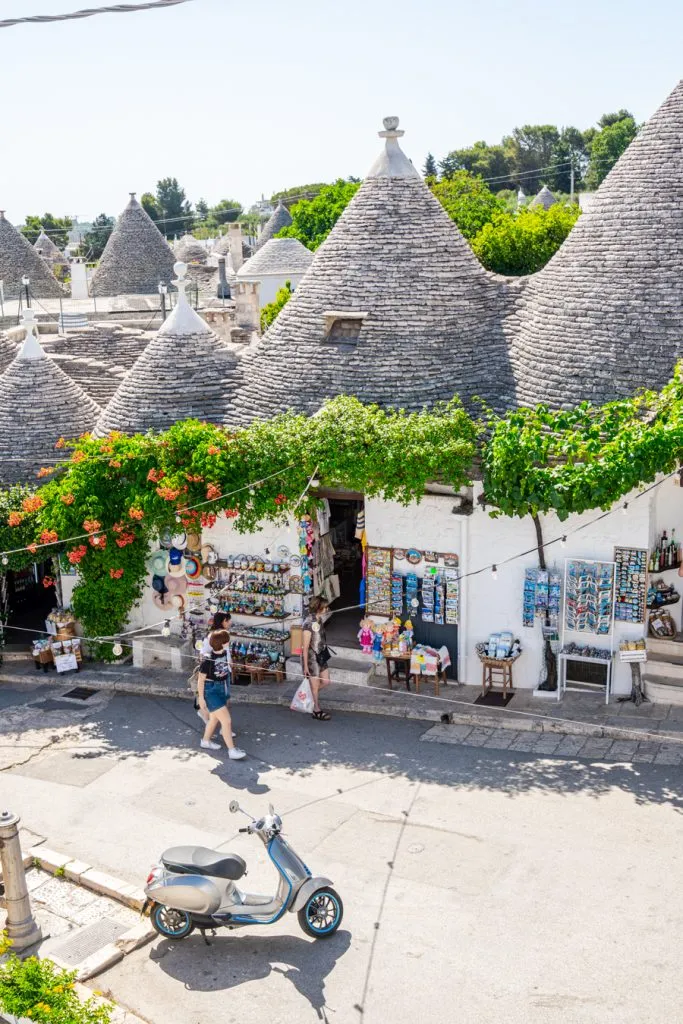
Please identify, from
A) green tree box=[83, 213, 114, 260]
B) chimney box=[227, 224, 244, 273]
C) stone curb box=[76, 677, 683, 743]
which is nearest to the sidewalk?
stone curb box=[76, 677, 683, 743]

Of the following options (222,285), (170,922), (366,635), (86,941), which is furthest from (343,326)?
(222,285)

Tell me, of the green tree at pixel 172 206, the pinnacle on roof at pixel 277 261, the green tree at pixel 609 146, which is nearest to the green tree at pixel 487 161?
the green tree at pixel 609 146

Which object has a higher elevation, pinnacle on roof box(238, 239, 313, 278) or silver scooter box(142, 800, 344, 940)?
pinnacle on roof box(238, 239, 313, 278)

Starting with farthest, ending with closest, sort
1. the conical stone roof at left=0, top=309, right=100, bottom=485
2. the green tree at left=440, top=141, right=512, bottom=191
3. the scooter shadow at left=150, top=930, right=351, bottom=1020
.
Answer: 1. the green tree at left=440, top=141, right=512, bottom=191
2. the conical stone roof at left=0, top=309, right=100, bottom=485
3. the scooter shadow at left=150, top=930, right=351, bottom=1020

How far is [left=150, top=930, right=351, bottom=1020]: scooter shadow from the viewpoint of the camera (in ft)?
30.2

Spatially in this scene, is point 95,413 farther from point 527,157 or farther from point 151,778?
point 527,157

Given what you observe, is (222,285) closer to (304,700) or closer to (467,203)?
(467,203)

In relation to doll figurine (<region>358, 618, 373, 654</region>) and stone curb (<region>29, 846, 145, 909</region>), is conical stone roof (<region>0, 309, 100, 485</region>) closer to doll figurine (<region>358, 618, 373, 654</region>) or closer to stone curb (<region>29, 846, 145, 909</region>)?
doll figurine (<region>358, 618, 373, 654</region>)

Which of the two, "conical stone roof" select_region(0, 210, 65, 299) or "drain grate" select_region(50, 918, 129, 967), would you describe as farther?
"conical stone roof" select_region(0, 210, 65, 299)

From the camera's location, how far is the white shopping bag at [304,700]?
1435 centimetres

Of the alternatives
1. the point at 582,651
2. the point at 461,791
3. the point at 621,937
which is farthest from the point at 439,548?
the point at 621,937

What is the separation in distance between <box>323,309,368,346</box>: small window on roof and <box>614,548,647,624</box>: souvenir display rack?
16.5 feet

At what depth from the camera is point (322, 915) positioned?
9.62 meters

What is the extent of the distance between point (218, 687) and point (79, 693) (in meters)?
3.45
